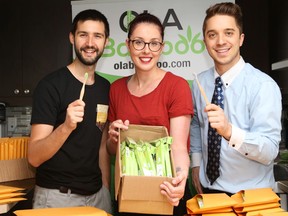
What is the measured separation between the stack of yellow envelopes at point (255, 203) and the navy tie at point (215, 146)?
41cm

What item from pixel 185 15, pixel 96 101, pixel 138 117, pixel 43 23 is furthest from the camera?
pixel 43 23

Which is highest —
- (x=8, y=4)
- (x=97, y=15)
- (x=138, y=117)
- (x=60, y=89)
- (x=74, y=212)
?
(x=8, y=4)

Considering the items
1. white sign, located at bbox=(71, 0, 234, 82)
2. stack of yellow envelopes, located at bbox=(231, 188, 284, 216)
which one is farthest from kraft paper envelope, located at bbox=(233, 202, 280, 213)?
white sign, located at bbox=(71, 0, 234, 82)

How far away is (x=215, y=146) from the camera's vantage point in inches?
73.7

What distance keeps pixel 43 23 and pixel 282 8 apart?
2055 mm

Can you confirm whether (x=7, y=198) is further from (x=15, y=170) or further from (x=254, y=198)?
(x=254, y=198)

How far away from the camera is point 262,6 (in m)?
3.15

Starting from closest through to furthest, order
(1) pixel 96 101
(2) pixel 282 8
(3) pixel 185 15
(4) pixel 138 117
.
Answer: (4) pixel 138 117
(1) pixel 96 101
(2) pixel 282 8
(3) pixel 185 15

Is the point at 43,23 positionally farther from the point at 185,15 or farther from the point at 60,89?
the point at 60,89

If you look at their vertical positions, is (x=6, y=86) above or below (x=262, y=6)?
below

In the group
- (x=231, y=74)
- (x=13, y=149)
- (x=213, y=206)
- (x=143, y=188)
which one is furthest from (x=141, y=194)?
(x=13, y=149)

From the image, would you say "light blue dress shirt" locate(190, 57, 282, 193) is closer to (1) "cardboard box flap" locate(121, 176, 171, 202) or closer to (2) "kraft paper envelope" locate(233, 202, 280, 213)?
(2) "kraft paper envelope" locate(233, 202, 280, 213)

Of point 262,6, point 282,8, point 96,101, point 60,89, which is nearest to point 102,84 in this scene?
point 96,101

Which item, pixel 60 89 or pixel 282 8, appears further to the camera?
pixel 282 8
